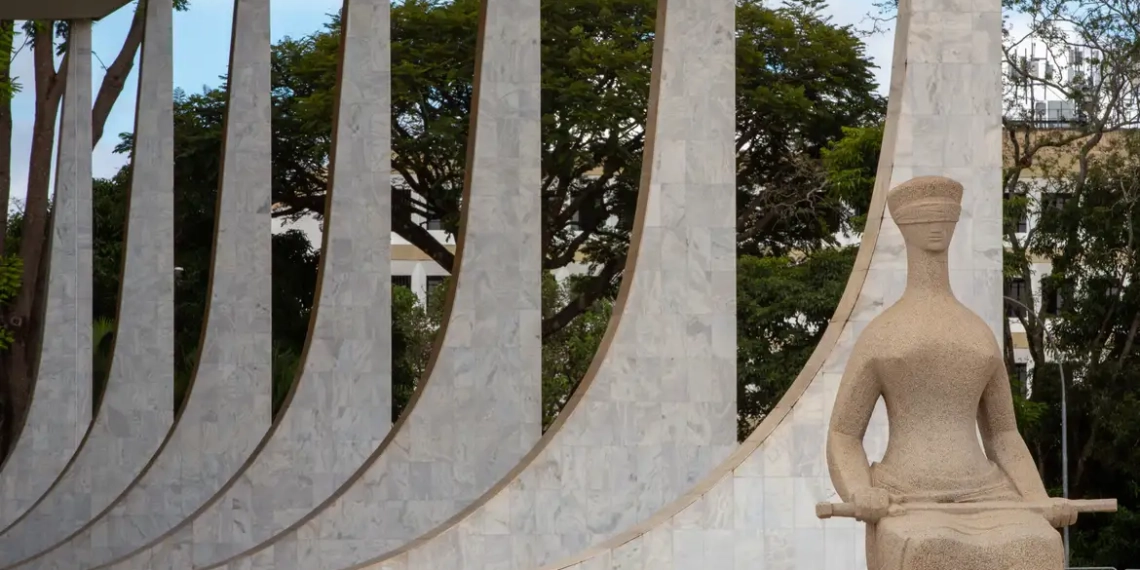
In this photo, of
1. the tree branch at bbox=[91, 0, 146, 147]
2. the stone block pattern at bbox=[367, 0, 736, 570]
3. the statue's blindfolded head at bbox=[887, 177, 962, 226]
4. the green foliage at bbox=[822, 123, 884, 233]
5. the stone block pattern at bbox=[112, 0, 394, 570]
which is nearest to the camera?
the statue's blindfolded head at bbox=[887, 177, 962, 226]

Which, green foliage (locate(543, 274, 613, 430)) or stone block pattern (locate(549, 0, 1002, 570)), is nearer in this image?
stone block pattern (locate(549, 0, 1002, 570))

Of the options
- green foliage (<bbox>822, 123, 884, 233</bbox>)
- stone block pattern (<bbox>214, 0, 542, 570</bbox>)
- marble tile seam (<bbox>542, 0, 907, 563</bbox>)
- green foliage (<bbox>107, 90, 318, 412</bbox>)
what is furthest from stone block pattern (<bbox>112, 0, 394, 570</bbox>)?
green foliage (<bbox>107, 90, 318, 412</bbox>)

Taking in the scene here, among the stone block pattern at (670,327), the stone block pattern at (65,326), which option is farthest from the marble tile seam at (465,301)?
the stone block pattern at (65,326)

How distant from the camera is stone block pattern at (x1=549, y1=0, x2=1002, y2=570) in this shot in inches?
535

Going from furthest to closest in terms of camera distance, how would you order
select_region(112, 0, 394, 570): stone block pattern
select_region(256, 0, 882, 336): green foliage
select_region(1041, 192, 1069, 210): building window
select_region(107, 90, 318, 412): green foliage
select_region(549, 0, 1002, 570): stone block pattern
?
select_region(107, 90, 318, 412): green foliage → select_region(256, 0, 882, 336): green foliage → select_region(1041, 192, 1069, 210): building window → select_region(112, 0, 394, 570): stone block pattern → select_region(549, 0, 1002, 570): stone block pattern

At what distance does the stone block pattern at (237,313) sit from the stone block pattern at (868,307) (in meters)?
10.6

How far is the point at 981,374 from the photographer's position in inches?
328

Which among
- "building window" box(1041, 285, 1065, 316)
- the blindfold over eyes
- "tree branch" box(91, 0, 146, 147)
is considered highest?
"tree branch" box(91, 0, 146, 147)

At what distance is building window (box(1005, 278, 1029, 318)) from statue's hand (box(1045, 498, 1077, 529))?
24.8 metres

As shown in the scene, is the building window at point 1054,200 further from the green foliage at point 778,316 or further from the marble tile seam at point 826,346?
the marble tile seam at point 826,346

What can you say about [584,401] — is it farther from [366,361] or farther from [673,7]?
[366,361]

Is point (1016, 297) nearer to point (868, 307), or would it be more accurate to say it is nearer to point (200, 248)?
point (200, 248)

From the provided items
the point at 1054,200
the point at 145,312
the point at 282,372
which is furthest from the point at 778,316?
the point at 145,312

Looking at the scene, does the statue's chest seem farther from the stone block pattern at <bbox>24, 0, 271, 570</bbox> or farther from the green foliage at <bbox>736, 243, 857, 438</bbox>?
the green foliage at <bbox>736, 243, 857, 438</bbox>
